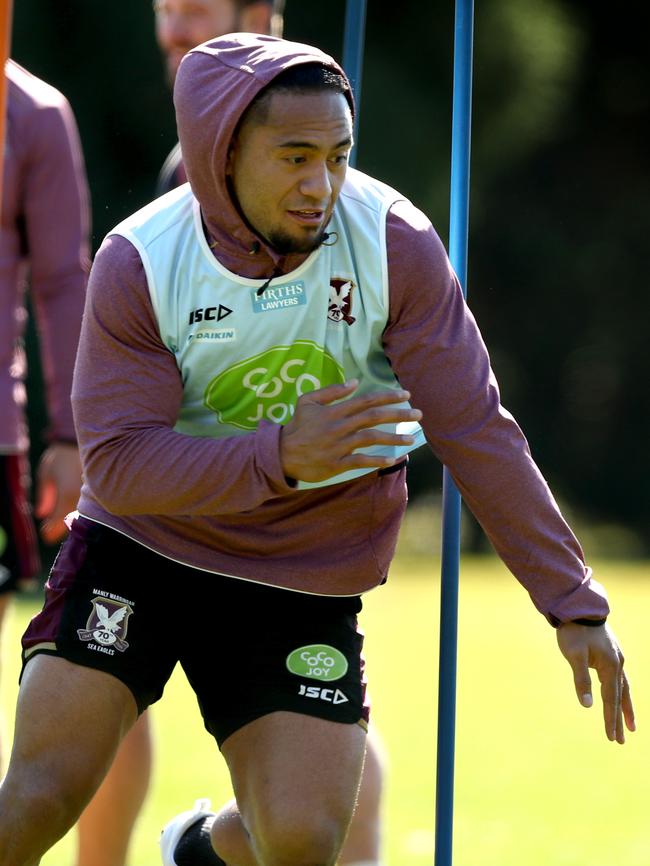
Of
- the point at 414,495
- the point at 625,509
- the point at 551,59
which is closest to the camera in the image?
the point at 414,495

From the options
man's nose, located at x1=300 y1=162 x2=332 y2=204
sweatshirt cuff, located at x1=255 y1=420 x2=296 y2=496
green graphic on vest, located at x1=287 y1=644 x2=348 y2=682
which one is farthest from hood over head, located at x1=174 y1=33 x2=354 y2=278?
green graphic on vest, located at x1=287 y1=644 x2=348 y2=682

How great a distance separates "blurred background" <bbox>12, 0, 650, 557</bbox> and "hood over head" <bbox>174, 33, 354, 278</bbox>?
45.7 feet

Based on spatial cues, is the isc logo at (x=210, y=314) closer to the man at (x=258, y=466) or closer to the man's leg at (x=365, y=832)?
the man at (x=258, y=466)

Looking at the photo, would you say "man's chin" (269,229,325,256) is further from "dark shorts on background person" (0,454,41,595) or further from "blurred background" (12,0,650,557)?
"blurred background" (12,0,650,557)

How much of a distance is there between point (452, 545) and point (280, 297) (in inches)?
28.9

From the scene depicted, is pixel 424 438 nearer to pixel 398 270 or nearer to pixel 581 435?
pixel 398 270

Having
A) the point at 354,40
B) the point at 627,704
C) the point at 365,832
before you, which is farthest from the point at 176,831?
the point at 354,40

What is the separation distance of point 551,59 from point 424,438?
17555 mm

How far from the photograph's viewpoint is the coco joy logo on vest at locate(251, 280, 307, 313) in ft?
10.4

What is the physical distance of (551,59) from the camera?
20.1 metres

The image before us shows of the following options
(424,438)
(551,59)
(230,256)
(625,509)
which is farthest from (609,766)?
(551,59)

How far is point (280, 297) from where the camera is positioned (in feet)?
10.4

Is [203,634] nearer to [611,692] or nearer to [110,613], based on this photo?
[110,613]

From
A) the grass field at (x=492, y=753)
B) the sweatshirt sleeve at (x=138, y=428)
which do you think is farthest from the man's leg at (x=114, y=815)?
the sweatshirt sleeve at (x=138, y=428)
